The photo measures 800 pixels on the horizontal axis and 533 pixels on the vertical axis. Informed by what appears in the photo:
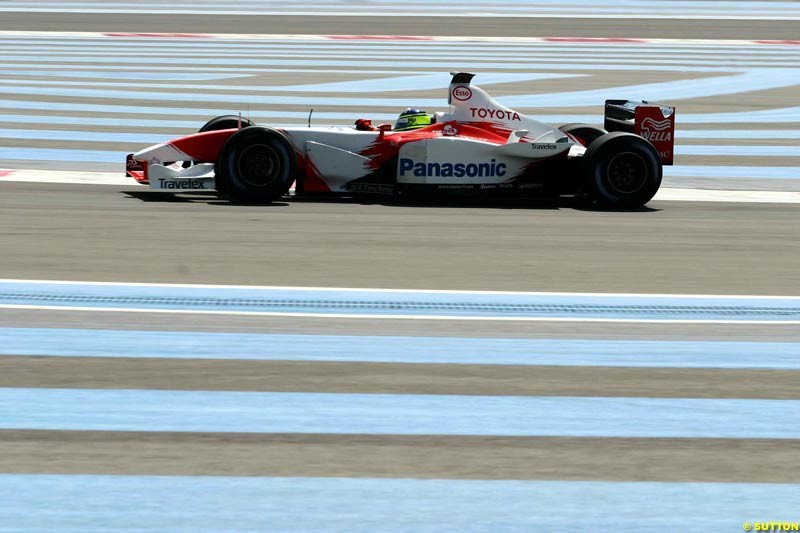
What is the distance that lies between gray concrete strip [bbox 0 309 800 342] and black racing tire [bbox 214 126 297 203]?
3727 mm

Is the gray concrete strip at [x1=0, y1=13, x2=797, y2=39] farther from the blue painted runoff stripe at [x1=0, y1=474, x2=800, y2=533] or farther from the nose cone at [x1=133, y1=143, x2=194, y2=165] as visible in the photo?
the blue painted runoff stripe at [x1=0, y1=474, x2=800, y2=533]

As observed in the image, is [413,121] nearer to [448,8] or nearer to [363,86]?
[363,86]

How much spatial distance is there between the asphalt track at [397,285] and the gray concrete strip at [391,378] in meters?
0.01

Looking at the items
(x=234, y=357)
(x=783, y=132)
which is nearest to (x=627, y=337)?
→ (x=234, y=357)

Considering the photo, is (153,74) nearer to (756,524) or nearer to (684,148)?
(684,148)

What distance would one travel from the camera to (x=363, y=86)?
17906mm

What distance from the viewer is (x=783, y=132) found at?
15.0 metres

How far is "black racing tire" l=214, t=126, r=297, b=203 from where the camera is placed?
31.1 feet

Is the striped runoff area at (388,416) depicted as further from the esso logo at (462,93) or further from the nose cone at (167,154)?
the esso logo at (462,93)

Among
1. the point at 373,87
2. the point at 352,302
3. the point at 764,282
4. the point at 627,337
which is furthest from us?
the point at 373,87

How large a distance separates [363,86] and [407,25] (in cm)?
872

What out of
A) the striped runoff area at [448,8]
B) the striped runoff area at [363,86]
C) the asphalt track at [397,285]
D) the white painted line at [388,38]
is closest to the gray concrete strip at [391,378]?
the asphalt track at [397,285]

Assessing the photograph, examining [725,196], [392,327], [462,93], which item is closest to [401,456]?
[392,327]

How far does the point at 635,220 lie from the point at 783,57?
1353 cm
